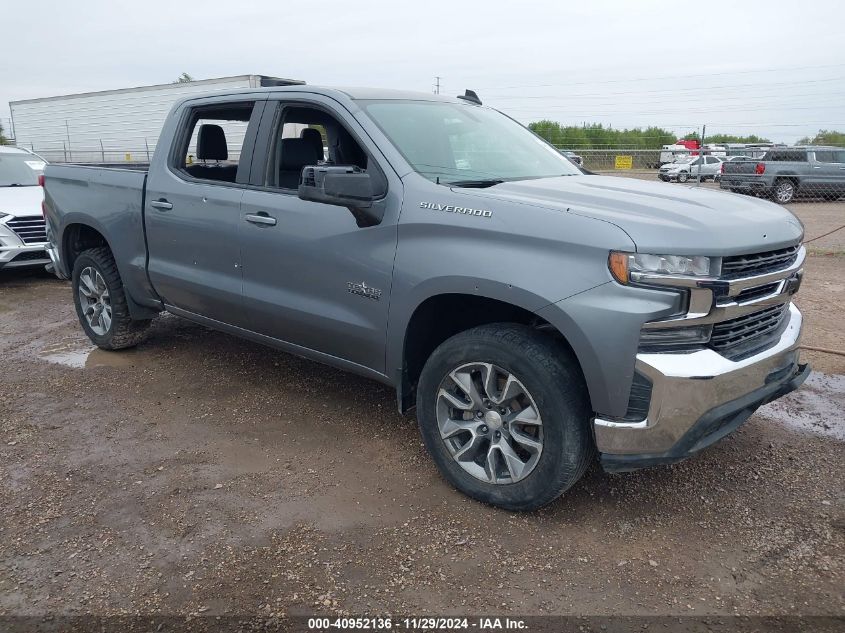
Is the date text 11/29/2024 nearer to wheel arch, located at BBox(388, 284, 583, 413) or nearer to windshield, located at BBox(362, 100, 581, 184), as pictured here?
wheel arch, located at BBox(388, 284, 583, 413)

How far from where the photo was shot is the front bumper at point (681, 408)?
106 inches

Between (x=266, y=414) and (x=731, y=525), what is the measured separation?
8.92ft

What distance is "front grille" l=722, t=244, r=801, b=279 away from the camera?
2815 millimetres

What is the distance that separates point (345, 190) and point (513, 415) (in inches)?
51.4

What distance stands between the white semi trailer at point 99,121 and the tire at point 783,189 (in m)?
14.3

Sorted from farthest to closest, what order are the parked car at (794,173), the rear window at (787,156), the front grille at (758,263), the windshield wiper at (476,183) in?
1. the rear window at (787,156)
2. the parked car at (794,173)
3. the windshield wiper at (476,183)
4. the front grille at (758,263)

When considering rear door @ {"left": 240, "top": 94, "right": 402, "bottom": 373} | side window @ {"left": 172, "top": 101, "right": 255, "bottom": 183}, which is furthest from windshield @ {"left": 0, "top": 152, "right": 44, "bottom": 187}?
rear door @ {"left": 240, "top": 94, "right": 402, "bottom": 373}

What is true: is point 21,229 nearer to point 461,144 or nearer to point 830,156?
point 461,144

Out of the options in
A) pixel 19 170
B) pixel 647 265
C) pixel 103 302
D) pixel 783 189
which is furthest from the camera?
pixel 783 189

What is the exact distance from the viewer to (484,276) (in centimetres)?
301

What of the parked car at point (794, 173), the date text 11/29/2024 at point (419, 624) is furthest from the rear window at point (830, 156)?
the date text 11/29/2024 at point (419, 624)

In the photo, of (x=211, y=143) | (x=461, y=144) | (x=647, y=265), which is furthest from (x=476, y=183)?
(x=211, y=143)

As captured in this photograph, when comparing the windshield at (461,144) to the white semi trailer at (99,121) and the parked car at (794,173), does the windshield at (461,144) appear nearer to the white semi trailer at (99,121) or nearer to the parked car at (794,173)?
the parked car at (794,173)

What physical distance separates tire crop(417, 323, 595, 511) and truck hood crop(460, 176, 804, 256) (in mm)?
590
